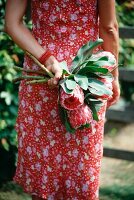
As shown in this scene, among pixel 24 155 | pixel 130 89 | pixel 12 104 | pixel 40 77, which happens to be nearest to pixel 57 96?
pixel 40 77

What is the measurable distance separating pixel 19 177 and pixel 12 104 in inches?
38.7

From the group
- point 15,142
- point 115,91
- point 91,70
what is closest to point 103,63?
point 91,70

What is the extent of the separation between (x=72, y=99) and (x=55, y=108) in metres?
0.36

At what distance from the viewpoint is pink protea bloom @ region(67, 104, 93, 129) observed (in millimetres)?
2471

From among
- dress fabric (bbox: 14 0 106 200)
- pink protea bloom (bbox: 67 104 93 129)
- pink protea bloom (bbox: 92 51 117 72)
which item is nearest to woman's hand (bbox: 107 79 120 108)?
dress fabric (bbox: 14 0 106 200)

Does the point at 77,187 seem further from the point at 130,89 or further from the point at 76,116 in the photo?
the point at 130,89

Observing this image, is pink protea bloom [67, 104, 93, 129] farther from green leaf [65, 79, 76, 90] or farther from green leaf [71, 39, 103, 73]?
green leaf [71, 39, 103, 73]

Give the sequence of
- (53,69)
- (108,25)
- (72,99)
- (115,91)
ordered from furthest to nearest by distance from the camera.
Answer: (115,91) < (108,25) < (53,69) < (72,99)

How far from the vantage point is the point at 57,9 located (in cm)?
264

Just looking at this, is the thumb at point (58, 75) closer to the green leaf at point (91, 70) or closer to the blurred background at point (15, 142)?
the green leaf at point (91, 70)

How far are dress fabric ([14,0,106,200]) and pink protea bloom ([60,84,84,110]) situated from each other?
0.93ft

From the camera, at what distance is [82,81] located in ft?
8.08

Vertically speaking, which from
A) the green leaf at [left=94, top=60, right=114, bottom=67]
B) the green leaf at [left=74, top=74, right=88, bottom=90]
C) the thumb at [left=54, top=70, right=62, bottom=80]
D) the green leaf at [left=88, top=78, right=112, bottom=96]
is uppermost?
the green leaf at [left=94, top=60, right=114, bottom=67]

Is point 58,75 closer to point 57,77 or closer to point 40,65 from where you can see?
point 57,77
